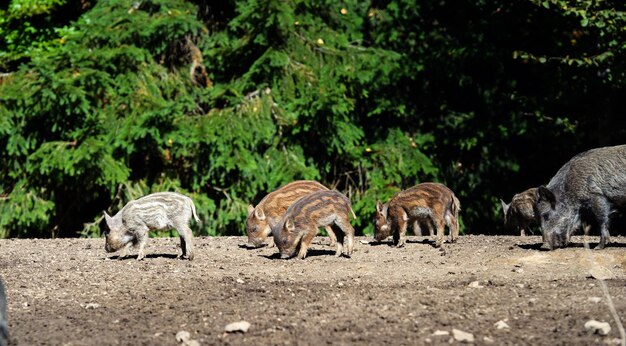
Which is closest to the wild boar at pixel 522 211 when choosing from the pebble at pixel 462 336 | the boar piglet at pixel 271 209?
the boar piglet at pixel 271 209

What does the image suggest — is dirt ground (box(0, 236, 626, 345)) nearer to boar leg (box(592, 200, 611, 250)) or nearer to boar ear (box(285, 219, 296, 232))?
boar leg (box(592, 200, 611, 250))

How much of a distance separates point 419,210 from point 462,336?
189 inches

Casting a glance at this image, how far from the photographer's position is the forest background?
1472 cm

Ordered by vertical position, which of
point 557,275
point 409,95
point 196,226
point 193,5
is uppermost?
point 193,5

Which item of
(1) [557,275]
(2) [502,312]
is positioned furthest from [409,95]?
(2) [502,312]

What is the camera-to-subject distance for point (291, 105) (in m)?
15.0

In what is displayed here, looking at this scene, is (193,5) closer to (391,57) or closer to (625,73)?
(391,57)

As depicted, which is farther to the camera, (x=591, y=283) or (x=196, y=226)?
(x=196, y=226)

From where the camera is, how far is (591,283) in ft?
25.6

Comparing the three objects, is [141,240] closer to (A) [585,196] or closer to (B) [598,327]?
(A) [585,196]

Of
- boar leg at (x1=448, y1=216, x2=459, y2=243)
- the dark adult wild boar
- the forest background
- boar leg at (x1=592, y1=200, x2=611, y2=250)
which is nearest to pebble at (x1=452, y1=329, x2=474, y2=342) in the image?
the dark adult wild boar

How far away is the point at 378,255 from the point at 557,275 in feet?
7.50

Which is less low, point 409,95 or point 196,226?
point 409,95

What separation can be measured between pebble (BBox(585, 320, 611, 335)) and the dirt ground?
4 cm
